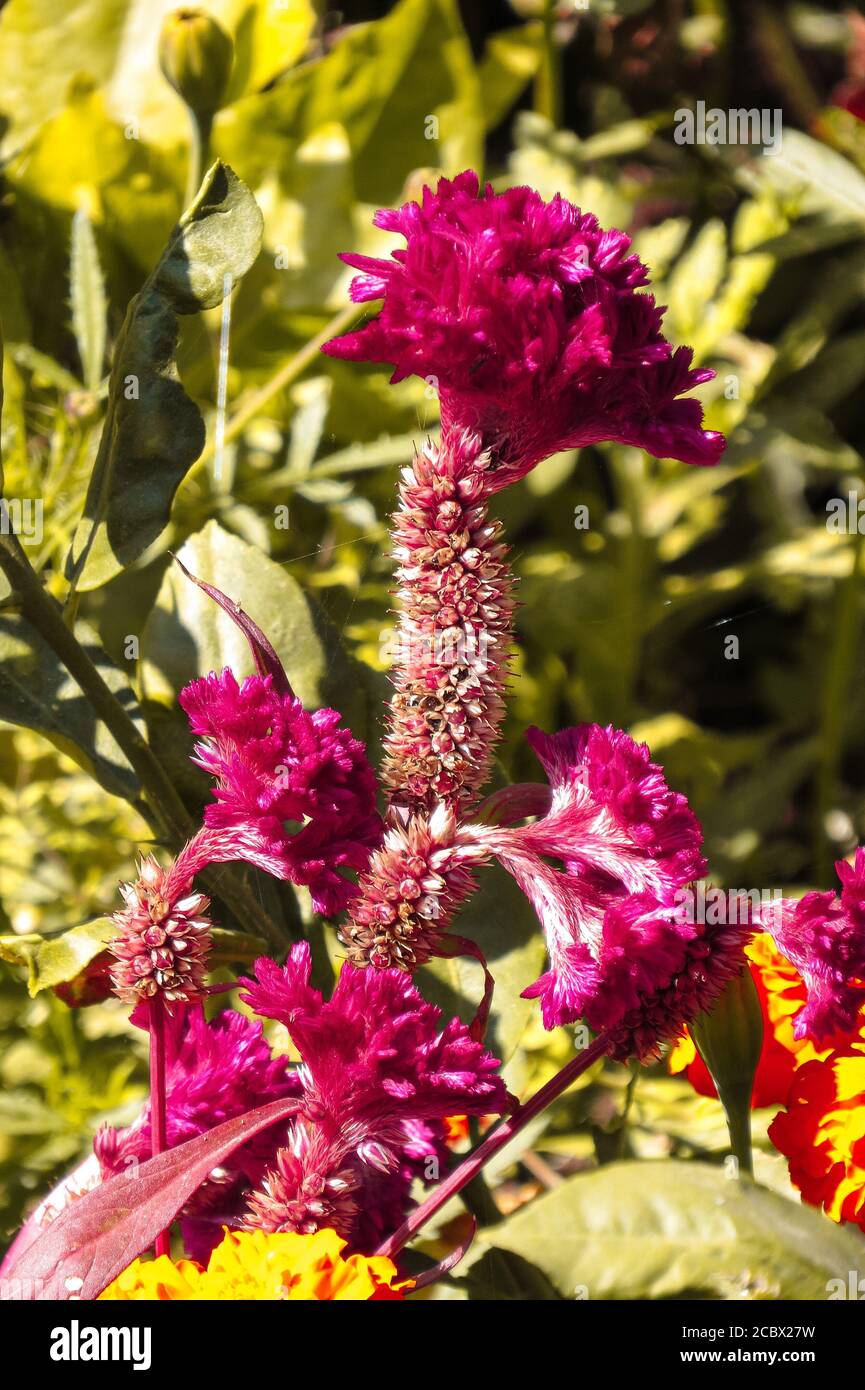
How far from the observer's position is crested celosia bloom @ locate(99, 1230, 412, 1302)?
1.17 ft

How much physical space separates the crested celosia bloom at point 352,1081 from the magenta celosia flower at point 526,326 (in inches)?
6.1

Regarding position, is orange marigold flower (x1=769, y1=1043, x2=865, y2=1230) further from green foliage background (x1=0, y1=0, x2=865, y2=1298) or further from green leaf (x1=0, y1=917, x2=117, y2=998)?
green leaf (x1=0, y1=917, x2=117, y2=998)

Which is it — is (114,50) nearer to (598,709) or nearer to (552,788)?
(598,709)

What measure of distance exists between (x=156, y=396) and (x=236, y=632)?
0.10 metres

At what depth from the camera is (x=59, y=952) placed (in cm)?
41

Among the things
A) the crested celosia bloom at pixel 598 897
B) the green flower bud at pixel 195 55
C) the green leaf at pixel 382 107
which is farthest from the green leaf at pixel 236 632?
the green leaf at pixel 382 107

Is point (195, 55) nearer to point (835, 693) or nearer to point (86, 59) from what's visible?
point (86, 59)

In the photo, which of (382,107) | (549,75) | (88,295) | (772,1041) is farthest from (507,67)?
(772,1041)

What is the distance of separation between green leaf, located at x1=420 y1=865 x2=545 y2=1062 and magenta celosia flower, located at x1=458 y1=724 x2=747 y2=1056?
Answer: 91mm

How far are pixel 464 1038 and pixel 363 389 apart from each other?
0.44 meters

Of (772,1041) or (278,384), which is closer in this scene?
(772,1041)

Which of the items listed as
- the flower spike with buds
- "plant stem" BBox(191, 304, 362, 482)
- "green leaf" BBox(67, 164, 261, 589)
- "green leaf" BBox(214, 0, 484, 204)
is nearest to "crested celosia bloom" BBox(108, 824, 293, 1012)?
the flower spike with buds

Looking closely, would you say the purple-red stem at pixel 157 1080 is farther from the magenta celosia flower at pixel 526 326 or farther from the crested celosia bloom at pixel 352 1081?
the magenta celosia flower at pixel 526 326

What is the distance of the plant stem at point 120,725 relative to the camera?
431mm
